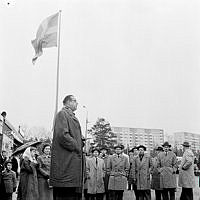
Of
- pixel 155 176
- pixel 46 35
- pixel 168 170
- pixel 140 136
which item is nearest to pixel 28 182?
pixel 168 170

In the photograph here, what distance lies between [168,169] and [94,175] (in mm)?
2094

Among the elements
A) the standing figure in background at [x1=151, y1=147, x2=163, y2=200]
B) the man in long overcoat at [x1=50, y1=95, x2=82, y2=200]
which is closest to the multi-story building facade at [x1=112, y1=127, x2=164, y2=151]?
the standing figure in background at [x1=151, y1=147, x2=163, y2=200]

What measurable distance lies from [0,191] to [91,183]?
2734 millimetres

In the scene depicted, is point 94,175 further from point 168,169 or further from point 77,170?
point 77,170

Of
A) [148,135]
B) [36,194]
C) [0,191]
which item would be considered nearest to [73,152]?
[36,194]

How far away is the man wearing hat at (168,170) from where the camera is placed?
9758mm

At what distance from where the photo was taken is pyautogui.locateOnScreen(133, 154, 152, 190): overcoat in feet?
32.5

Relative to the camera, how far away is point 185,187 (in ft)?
30.3

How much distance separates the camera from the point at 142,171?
10070 millimetres

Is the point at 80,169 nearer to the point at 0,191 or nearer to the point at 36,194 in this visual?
the point at 36,194

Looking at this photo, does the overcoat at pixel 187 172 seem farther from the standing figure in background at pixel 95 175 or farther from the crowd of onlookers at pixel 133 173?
the standing figure in background at pixel 95 175

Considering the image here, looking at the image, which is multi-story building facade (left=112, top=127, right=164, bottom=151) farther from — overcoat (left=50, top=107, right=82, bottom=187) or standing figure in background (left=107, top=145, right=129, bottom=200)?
overcoat (left=50, top=107, right=82, bottom=187)

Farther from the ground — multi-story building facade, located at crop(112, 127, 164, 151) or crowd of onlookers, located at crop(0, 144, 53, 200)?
multi-story building facade, located at crop(112, 127, 164, 151)

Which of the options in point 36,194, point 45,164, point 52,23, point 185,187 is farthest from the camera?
point 52,23
